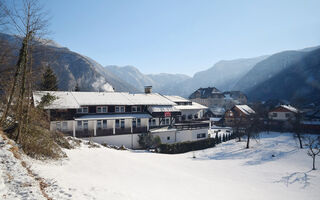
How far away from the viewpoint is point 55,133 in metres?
15.0

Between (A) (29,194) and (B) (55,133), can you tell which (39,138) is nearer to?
(B) (55,133)

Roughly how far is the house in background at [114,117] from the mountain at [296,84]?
313 ft

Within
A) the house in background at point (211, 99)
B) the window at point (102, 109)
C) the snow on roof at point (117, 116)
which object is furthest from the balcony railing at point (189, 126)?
the house in background at point (211, 99)

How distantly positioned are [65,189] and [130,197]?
8.35 ft

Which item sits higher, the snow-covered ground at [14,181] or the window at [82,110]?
the window at [82,110]

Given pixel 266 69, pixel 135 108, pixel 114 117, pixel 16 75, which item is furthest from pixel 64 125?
pixel 266 69

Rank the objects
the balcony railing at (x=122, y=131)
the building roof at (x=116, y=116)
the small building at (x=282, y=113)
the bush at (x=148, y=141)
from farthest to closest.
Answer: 1. the small building at (x=282, y=113)
2. the bush at (x=148, y=141)
3. the balcony railing at (x=122, y=131)
4. the building roof at (x=116, y=116)

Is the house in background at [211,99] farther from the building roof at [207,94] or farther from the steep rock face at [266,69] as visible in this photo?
the steep rock face at [266,69]

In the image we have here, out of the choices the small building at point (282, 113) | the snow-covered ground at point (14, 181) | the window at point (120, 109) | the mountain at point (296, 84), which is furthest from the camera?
the mountain at point (296, 84)

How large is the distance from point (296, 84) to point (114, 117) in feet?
428

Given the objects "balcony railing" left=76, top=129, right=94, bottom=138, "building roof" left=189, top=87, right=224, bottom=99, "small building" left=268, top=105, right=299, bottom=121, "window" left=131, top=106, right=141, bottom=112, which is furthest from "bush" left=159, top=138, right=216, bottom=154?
"building roof" left=189, top=87, right=224, bottom=99

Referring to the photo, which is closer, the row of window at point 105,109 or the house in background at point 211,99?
the row of window at point 105,109

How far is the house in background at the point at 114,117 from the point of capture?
2403 cm

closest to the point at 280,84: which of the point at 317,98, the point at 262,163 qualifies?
the point at 317,98
